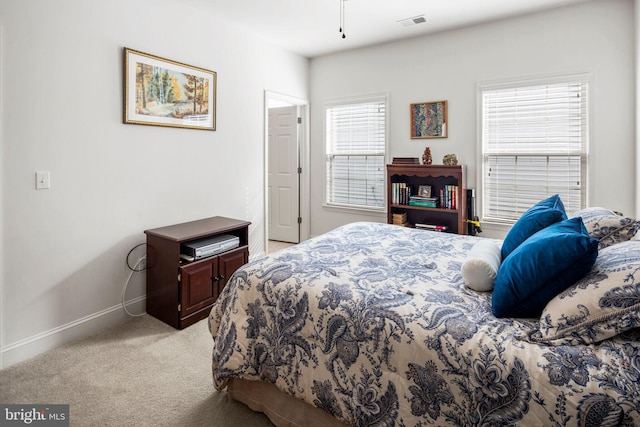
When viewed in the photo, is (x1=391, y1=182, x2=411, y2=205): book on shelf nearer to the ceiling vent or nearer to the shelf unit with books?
the shelf unit with books

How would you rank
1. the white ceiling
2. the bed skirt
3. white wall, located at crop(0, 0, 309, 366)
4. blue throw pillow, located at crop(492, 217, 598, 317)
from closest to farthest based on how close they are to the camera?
blue throw pillow, located at crop(492, 217, 598, 317) → the bed skirt → white wall, located at crop(0, 0, 309, 366) → the white ceiling

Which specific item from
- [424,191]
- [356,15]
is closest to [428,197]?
[424,191]

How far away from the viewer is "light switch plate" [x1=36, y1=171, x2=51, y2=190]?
2.43m

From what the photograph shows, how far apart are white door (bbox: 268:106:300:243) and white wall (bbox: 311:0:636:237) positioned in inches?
12.1

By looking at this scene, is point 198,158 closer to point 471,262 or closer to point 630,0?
point 471,262

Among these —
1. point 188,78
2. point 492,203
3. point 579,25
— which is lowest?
point 492,203

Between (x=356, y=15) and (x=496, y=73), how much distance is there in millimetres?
1597

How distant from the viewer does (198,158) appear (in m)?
3.60

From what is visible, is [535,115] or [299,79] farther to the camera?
[299,79]

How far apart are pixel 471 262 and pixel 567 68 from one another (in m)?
2.96

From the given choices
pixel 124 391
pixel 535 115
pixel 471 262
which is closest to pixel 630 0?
pixel 535 115

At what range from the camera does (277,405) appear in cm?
174

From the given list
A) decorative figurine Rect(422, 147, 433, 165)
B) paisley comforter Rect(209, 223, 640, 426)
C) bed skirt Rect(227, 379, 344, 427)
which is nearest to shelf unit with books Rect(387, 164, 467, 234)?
decorative figurine Rect(422, 147, 433, 165)

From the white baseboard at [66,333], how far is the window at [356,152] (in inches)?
114
